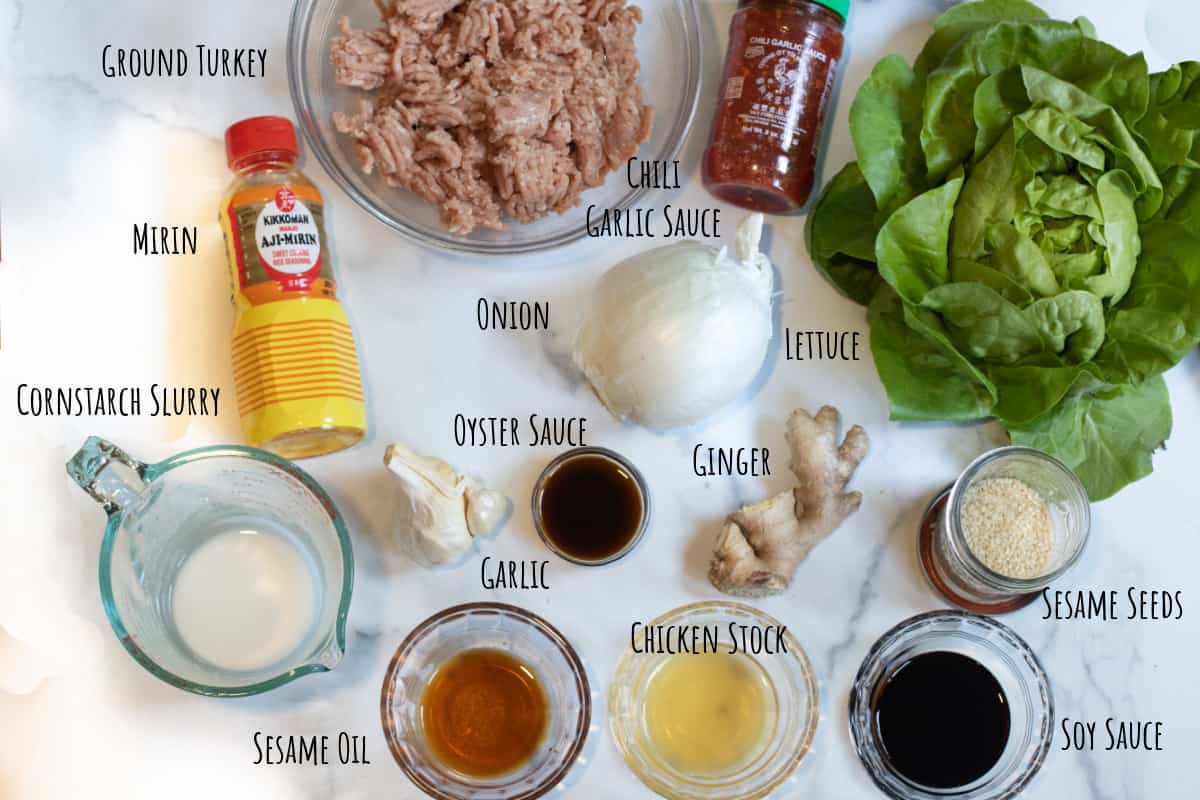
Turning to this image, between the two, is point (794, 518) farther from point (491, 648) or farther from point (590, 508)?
point (491, 648)

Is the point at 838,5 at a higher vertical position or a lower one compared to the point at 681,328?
higher

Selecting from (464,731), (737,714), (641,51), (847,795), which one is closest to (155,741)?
(464,731)

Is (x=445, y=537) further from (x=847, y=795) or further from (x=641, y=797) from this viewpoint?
(x=847, y=795)

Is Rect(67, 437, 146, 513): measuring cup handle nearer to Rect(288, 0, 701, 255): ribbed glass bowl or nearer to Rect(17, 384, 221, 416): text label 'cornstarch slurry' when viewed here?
Rect(17, 384, 221, 416): text label 'cornstarch slurry'

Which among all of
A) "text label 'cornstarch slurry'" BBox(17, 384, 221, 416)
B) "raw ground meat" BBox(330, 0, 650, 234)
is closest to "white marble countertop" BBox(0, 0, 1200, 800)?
"text label 'cornstarch slurry'" BBox(17, 384, 221, 416)

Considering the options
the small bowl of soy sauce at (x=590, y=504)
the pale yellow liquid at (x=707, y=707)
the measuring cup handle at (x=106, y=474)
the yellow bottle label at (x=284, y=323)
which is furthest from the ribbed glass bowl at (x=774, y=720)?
the measuring cup handle at (x=106, y=474)

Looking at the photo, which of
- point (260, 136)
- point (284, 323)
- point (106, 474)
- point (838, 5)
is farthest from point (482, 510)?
point (838, 5)
